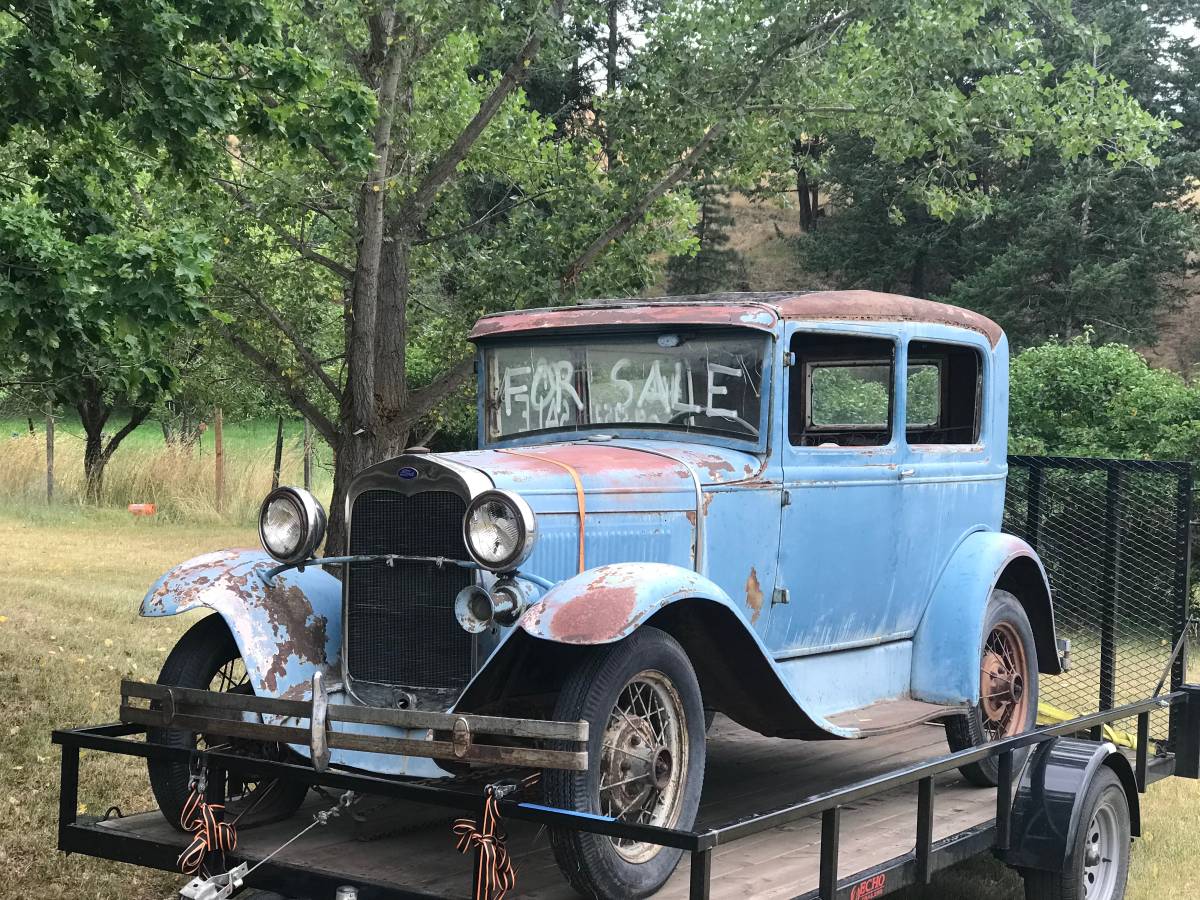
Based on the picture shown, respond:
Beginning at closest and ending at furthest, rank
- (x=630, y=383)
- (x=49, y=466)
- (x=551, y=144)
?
(x=630, y=383)
(x=551, y=144)
(x=49, y=466)

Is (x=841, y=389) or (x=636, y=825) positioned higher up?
(x=841, y=389)

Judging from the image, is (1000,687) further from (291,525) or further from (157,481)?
(157,481)

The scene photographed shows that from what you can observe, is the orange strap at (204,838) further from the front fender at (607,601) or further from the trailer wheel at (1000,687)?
the trailer wheel at (1000,687)

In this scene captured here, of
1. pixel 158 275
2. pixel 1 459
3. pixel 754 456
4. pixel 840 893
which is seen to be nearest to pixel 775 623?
pixel 754 456

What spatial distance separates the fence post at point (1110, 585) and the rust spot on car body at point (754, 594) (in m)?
2.32

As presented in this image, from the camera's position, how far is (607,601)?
153 inches

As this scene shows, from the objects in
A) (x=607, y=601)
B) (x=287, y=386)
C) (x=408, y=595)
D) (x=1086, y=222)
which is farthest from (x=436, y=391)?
Answer: (x=1086, y=222)

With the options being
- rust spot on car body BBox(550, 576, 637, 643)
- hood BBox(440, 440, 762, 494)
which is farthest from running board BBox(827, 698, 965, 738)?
rust spot on car body BBox(550, 576, 637, 643)

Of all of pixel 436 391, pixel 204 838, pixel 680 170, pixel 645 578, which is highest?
pixel 680 170

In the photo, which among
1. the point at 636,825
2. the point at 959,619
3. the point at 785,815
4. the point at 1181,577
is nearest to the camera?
the point at 636,825

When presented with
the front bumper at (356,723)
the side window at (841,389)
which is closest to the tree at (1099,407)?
the side window at (841,389)

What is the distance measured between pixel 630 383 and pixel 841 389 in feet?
5.94

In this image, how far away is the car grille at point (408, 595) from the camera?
4.36 metres

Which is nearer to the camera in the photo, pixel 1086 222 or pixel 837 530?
pixel 837 530
